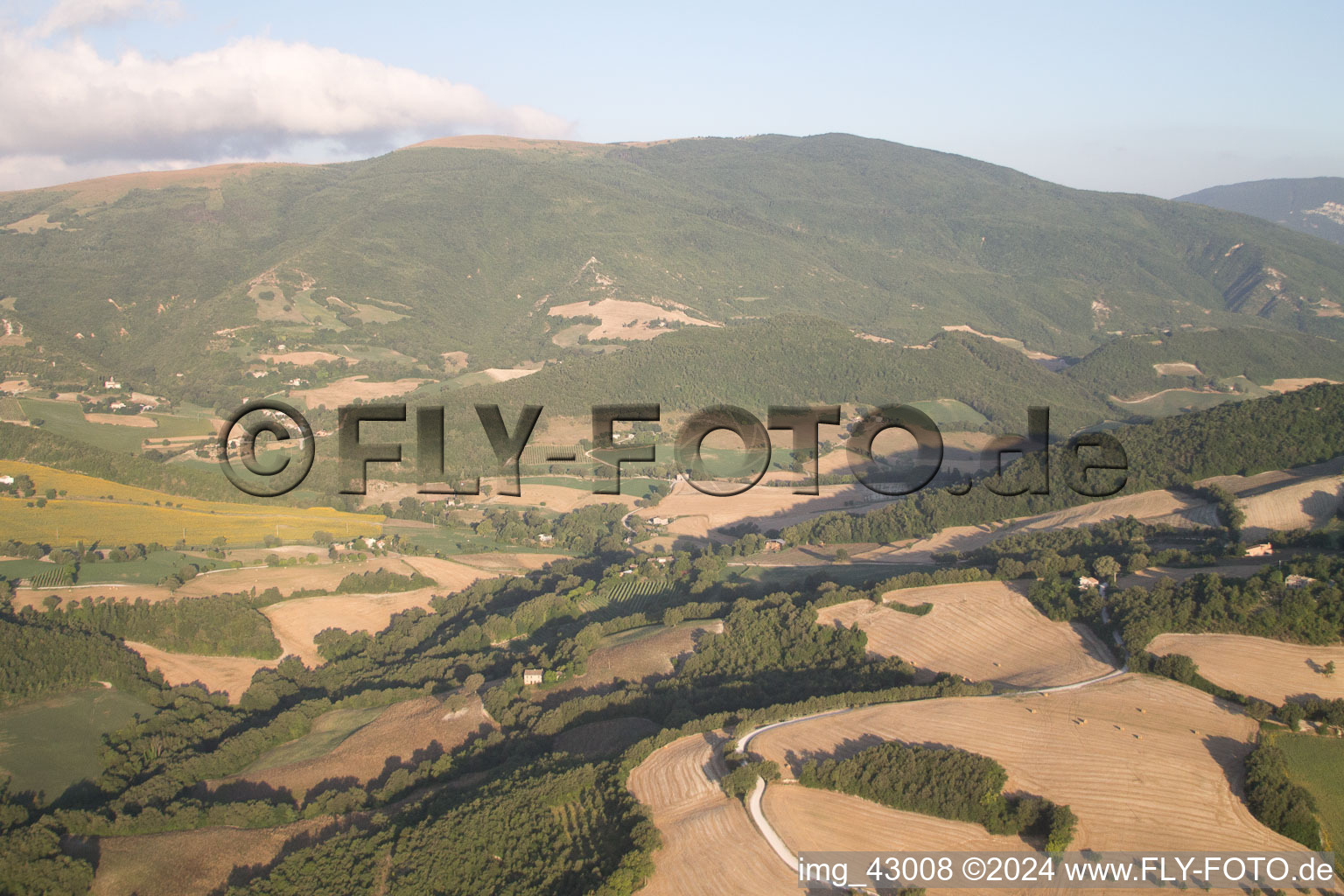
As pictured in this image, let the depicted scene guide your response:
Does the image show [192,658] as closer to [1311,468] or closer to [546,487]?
[546,487]

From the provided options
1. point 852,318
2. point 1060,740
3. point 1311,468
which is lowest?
point 1060,740

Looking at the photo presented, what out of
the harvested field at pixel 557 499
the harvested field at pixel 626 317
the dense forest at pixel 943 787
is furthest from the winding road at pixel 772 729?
the harvested field at pixel 626 317

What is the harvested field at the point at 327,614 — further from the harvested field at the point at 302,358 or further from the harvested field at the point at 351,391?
the harvested field at the point at 302,358

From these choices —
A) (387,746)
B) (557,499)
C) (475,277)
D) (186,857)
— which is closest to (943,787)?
(387,746)

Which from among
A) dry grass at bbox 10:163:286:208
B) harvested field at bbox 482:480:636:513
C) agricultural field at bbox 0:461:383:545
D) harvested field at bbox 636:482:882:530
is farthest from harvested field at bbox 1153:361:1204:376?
dry grass at bbox 10:163:286:208

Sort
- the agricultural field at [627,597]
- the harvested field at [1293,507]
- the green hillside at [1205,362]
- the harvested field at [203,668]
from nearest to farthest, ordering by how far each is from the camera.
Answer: the harvested field at [203,668] < the harvested field at [1293,507] < the agricultural field at [627,597] < the green hillside at [1205,362]

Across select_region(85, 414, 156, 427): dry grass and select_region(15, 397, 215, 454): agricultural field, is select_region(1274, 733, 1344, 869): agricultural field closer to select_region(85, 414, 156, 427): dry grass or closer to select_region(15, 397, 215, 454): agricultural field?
select_region(15, 397, 215, 454): agricultural field

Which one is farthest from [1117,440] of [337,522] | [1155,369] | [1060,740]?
[1155,369]
